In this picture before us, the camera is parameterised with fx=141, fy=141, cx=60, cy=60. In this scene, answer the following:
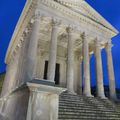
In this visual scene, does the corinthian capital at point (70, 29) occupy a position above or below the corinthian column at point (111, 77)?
above

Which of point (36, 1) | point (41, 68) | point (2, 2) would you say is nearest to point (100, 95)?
point (41, 68)

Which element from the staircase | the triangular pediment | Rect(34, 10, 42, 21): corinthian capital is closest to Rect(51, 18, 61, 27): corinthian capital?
Rect(34, 10, 42, 21): corinthian capital

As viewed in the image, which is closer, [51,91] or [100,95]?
[51,91]

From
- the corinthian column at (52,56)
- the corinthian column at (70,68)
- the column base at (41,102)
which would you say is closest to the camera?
the column base at (41,102)

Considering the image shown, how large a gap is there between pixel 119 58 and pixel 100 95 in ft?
284

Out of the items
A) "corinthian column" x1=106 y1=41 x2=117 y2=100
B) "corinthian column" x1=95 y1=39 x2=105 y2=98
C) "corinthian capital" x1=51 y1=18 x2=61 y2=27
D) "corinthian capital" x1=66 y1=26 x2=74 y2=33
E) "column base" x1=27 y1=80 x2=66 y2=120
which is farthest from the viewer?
"corinthian column" x1=106 y1=41 x2=117 y2=100

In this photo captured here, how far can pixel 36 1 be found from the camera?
13.2 m

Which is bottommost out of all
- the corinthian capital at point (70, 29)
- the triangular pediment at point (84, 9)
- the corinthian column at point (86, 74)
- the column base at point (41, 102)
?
the column base at point (41, 102)

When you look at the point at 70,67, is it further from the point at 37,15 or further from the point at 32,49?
the point at 37,15

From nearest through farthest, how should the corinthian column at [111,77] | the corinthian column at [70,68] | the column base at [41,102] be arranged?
the column base at [41,102] → the corinthian column at [70,68] → the corinthian column at [111,77]

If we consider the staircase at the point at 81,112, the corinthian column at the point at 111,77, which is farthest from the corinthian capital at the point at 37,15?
the corinthian column at the point at 111,77

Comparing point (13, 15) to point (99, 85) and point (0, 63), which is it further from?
point (99, 85)

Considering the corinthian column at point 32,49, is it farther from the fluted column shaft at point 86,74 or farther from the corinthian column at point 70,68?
the fluted column shaft at point 86,74

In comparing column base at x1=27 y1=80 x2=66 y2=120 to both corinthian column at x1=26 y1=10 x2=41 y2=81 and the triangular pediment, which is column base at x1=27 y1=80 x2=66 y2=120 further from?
the triangular pediment
